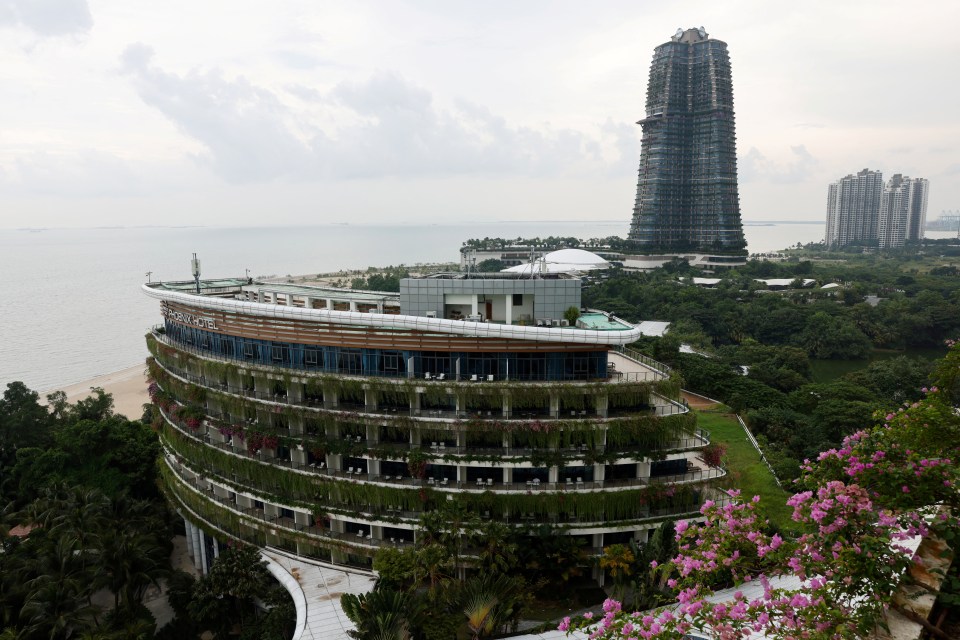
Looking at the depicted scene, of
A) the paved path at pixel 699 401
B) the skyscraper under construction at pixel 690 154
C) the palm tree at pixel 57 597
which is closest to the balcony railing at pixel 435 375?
the palm tree at pixel 57 597

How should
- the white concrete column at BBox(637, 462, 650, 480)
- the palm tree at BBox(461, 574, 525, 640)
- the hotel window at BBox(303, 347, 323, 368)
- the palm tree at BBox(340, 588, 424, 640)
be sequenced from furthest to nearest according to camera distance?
the hotel window at BBox(303, 347, 323, 368), the white concrete column at BBox(637, 462, 650, 480), the palm tree at BBox(461, 574, 525, 640), the palm tree at BBox(340, 588, 424, 640)

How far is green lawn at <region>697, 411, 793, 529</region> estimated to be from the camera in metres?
38.3

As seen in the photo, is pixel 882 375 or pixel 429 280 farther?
pixel 882 375

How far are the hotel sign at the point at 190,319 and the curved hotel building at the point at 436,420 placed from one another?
0.24 m

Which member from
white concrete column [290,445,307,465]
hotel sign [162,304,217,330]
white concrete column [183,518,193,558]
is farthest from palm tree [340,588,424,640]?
white concrete column [183,518,193,558]

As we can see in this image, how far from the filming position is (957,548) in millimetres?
11328

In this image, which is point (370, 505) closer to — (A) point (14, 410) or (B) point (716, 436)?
(B) point (716, 436)

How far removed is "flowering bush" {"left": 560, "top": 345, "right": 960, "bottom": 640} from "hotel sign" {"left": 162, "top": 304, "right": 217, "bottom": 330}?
2912 centimetres

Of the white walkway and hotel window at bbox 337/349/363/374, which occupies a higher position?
hotel window at bbox 337/349/363/374

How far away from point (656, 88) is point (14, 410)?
15519 cm

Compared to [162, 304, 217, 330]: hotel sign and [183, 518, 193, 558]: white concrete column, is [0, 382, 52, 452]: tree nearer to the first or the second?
[183, 518, 193, 558]: white concrete column

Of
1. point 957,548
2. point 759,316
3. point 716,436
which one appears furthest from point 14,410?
point 759,316

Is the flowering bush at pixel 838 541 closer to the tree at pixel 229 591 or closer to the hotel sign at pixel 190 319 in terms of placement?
the tree at pixel 229 591

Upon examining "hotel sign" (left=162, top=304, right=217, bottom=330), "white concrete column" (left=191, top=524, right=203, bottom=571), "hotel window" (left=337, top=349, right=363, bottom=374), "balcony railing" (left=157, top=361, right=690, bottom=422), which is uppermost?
"hotel sign" (left=162, top=304, right=217, bottom=330)
